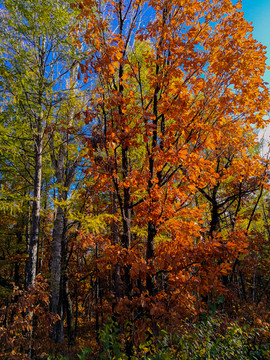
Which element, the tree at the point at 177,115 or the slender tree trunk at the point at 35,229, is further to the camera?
the slender tree trunk at the point at 35,229

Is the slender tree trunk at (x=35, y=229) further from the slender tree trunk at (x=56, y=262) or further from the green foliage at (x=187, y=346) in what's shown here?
the green foliage at (x=187, y=346)

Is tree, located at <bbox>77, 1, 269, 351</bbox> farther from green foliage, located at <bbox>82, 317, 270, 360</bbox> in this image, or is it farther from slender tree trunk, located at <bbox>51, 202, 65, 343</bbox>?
slender tree trunk, located at <bbox>51, 202, 65, 343</bbox>

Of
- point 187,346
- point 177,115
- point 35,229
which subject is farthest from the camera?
point 35,229

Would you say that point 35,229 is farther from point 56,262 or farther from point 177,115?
point 177,115

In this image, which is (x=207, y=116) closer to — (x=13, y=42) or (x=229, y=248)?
(x=229, y=248)

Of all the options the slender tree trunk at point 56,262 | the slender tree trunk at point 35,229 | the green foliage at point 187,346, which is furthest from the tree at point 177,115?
the slender tree trunk at point 56,262

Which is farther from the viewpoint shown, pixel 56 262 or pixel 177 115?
pixel 56 262

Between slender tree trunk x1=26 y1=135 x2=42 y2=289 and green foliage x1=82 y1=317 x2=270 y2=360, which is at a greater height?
slender tree trunk x1=26 y1=135 x2=42 y2=289

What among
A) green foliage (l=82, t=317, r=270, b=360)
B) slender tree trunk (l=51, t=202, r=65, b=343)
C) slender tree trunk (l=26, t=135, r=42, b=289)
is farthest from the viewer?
slender tree trunk (l=51, t=202, r=65, b=343)

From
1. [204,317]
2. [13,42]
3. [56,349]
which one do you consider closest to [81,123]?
[13,42]

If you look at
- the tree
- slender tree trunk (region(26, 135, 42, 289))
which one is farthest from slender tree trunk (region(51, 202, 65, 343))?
the tree

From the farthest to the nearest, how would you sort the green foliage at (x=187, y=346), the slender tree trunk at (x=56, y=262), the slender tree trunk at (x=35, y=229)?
1. the slender tree trunk at (x=56, y=262)
2. the slender tree trunk at (x=35, y=229)
3. the green foliage at (x=187, y=346)

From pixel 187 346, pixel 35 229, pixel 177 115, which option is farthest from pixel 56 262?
pixel 177 115

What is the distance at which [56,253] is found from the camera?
7.88 m
